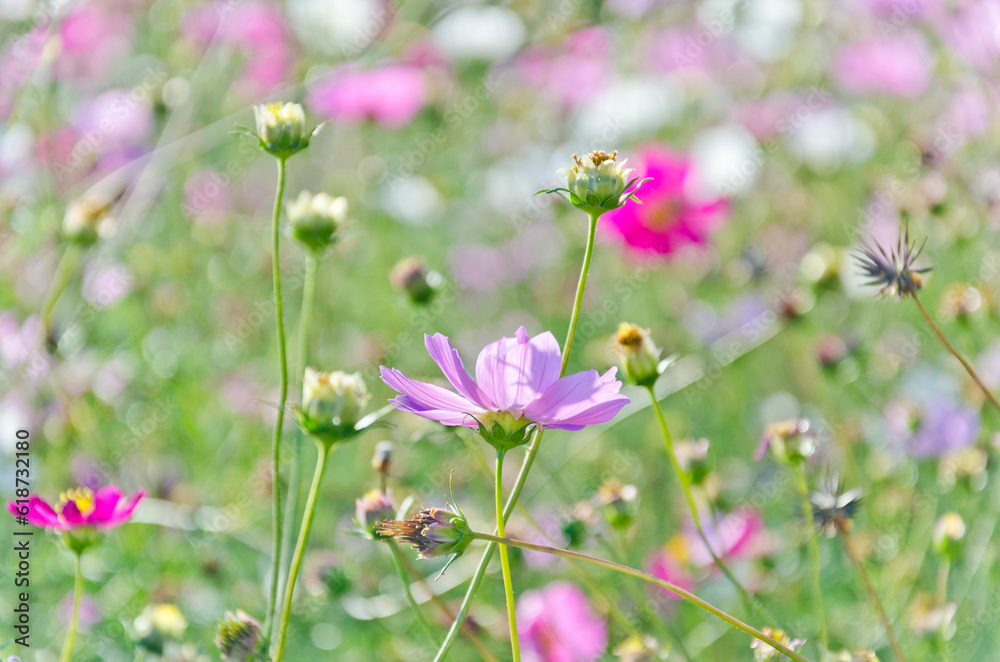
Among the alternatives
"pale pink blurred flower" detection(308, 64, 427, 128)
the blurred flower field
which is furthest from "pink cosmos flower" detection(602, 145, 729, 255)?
"pale pink blurred flower" detection(308, 64, 427, 128)

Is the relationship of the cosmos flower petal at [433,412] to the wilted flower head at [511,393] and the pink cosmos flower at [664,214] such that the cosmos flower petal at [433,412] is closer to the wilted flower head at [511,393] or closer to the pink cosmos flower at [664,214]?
the wilted flower head at [511,393]

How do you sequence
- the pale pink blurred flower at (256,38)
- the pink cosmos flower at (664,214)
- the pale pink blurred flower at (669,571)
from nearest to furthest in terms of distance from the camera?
the pale pink blurred flower at (669,571)
the pink cosmos flower at (664,214)
the pale pink blurred flower at (256,38)

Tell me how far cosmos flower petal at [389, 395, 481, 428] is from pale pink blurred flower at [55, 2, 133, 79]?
1.40 m

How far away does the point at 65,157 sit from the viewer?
4.50 feet

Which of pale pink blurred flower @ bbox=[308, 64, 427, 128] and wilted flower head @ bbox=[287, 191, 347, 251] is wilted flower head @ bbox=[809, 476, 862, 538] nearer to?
wilted flower head @ bbox=[287, 191, 347, 251]

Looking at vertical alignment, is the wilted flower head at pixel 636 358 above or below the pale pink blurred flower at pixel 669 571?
above

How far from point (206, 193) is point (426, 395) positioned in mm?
1313

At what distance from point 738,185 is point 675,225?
0.28 m

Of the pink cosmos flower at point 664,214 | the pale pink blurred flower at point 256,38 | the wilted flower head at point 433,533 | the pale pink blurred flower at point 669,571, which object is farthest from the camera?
the pale pink blurred flower at point 256,38

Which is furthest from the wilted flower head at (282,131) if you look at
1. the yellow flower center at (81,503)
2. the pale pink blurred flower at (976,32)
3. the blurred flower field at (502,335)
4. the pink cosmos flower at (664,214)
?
the pale pink blurred flower at (976,32)

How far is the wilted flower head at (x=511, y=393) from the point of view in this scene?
1.27 ft

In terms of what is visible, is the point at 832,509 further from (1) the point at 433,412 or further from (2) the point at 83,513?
(2) the point at 83,513

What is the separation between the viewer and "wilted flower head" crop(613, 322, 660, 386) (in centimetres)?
50

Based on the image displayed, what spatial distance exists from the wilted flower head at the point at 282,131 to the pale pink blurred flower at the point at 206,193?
1.06 meters
